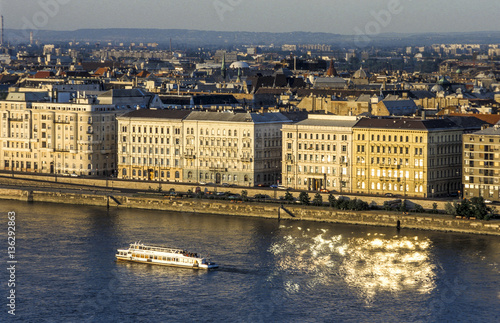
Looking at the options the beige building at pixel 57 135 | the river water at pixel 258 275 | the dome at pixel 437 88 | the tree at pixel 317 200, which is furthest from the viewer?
the dome at pixel 437 88

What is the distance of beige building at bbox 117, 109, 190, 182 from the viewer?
246 feet

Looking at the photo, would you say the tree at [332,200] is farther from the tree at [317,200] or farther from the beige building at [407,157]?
the beige building at [407,157]

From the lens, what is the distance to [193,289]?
153ft

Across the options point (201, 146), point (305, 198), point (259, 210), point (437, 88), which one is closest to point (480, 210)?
point (305, 198)

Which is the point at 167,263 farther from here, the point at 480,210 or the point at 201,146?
the point at 201,146

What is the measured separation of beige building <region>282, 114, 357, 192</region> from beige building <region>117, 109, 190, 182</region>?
802 centimetres

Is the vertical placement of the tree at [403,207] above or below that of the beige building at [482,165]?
below

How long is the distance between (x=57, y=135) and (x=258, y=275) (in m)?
33.9

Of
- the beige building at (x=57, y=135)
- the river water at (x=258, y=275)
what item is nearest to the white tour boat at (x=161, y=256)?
the river water at (x=258, y=275)

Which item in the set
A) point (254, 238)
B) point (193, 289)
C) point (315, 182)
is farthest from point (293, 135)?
point (193, 289)

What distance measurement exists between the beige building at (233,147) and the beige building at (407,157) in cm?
670

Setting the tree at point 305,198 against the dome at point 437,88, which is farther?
the dome at point 437,88

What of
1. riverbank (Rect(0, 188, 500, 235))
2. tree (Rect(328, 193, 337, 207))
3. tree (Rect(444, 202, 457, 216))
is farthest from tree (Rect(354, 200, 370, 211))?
tree (Rect(444, 202, 457, 216))

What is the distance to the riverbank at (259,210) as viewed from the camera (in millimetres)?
58812
